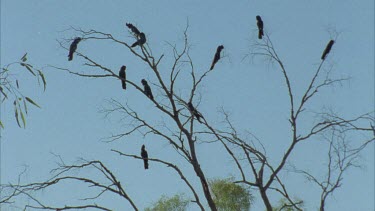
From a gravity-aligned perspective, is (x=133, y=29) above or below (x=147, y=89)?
above

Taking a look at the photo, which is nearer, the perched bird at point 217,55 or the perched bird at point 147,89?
the perched bird at point 147,89

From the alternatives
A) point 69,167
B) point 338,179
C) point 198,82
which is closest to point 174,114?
point 198,82

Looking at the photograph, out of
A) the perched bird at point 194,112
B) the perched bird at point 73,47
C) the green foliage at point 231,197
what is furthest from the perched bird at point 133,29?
the green foliage at point 231,197

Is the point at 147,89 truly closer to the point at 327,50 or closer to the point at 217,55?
the point at 217,55

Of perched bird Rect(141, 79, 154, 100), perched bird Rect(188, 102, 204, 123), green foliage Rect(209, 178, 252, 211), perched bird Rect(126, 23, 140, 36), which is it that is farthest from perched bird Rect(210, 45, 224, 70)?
green foliage Rect(209, 178, 252, 211)

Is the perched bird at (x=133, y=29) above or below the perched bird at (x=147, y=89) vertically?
above

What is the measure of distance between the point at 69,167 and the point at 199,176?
2109 mm

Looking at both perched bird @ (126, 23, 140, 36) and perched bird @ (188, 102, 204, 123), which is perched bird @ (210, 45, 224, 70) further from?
perched bird @ (126, 23, 140, 36)

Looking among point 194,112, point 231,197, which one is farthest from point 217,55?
point 231,197

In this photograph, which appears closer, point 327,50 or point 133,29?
point 327,50

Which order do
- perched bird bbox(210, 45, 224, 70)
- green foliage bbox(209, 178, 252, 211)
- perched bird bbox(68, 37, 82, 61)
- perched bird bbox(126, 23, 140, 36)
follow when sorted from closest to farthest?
perched bird bbox(68, 37, 82, 61) < perched bird bbox(126, 23, 140, 36) < perched bird bbox(210, 45, 224, 70) < green foliage bbox(209, 178, 252, 211)

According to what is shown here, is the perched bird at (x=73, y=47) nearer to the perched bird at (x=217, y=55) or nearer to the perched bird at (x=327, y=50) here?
the perched bird at (x=217, y=55)

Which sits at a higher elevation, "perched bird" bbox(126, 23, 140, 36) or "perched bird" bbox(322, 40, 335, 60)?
"perched bird" bbox(126, 23, 140, 36)

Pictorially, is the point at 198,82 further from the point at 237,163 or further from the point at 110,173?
the point at 110,173
